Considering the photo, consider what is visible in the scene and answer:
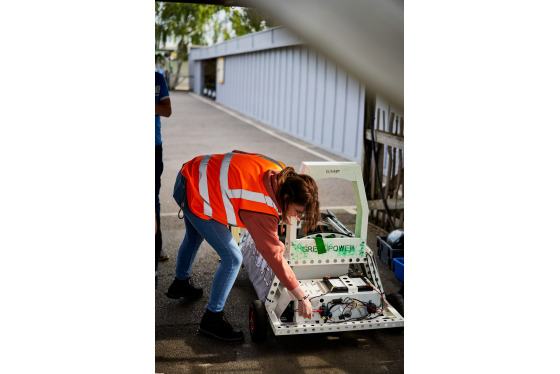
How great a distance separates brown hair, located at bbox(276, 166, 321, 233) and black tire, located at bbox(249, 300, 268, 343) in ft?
2.89

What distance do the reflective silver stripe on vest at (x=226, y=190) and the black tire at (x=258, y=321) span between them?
0.65 metres

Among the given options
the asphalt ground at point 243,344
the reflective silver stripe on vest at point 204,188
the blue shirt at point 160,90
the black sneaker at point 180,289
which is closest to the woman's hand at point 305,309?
the asphalt ground at point 243,344

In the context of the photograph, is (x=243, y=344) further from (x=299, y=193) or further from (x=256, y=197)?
(x=299, y=193)

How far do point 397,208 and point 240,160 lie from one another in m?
3.54

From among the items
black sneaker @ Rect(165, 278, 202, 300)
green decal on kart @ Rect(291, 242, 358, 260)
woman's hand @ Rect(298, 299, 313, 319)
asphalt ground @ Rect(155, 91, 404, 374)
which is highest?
green decal on kart @ Rect(291, 242, 358, 260)

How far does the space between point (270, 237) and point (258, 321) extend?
780 mm

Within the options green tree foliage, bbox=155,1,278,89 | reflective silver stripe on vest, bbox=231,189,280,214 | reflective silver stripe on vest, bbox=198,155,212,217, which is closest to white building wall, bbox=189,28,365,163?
reflective silver stripe on vest, bbox=198,155,212,217

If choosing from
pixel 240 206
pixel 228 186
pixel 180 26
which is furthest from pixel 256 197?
pixel 180 26

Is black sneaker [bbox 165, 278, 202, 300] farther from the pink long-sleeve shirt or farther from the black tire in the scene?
the pink long-sleeve shirt

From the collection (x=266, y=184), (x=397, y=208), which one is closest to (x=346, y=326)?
(x=266, y=184)

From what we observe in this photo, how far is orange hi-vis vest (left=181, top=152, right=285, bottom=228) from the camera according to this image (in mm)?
3086

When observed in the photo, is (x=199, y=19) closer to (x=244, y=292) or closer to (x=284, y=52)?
(x=284, y=52)

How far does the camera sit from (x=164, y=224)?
636 centimetres

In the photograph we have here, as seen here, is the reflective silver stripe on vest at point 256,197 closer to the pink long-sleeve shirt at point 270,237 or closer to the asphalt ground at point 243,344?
the pink long-sleeve shirt at point 270,237
